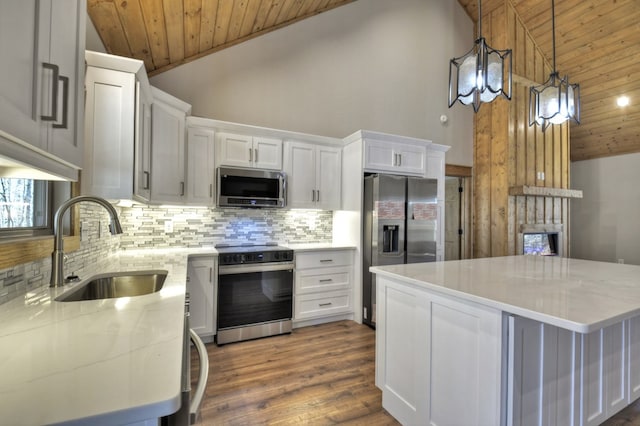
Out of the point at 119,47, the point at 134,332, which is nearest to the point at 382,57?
the point at 119,47

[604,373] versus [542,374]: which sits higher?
[542,374]

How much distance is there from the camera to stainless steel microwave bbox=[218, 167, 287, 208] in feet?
10.0

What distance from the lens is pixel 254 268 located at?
2932 mm

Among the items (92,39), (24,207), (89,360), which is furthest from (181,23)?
(89,360)

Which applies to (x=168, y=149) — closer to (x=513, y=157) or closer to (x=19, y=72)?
(x=19, y=72)

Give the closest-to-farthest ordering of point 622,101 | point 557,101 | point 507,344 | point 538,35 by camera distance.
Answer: point 507,344, point 557,101, point 622,101, point 538,35

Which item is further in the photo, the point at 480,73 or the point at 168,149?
the point at 168,149

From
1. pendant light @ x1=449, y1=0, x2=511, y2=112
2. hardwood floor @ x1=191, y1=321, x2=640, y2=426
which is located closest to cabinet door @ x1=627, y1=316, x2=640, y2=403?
hardwood floor @ x1=191, y1=321, x2=640, y2=426

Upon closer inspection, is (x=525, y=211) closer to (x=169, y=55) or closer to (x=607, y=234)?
(x=607, y=234)

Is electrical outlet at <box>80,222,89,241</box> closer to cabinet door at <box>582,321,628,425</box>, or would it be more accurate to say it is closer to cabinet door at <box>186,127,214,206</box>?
cabinet door at <box>186,127,214,206</box>

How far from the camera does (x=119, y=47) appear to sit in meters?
2.65

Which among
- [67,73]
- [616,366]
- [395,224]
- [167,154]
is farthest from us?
[395,224]

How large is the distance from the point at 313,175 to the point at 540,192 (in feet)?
12.7

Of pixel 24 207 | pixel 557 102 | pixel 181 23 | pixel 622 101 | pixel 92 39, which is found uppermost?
pixel 622 101
